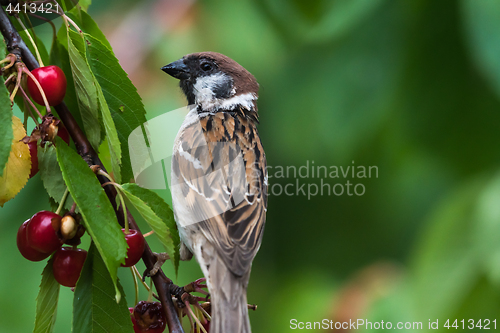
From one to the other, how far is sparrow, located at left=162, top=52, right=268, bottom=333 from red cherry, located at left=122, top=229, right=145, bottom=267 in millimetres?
247

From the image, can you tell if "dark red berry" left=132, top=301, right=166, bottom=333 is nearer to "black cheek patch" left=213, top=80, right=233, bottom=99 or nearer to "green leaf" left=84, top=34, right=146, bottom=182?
"green leaf" left=84, top=34, right=146, bottom=182

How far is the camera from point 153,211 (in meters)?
1.00

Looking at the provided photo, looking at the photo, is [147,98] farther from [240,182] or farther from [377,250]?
[377,250]

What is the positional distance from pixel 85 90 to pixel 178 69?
813mm

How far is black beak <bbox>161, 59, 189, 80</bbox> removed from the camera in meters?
1.73

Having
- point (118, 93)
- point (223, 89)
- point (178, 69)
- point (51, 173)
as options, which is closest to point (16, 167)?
point (51, 173)

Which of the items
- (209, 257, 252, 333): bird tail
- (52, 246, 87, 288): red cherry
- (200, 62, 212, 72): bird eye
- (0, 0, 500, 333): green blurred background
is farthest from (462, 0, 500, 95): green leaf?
(52, 246, 87, 288): red cherry

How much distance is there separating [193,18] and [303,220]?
4.22ft

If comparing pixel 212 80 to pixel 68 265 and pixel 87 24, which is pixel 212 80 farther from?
pixel 68 265

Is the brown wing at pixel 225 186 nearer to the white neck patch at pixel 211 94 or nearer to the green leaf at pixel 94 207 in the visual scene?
the white neck patch at pixel 211 94

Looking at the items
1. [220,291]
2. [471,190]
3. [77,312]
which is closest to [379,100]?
[471,190]

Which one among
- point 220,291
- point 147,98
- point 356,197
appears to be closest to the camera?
point 220,291

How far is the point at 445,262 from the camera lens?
1.65 meters

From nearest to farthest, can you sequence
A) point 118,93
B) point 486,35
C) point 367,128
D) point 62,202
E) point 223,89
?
point 62,202 → point 118,93 → point 486,35 → point 223,89 → point 367,128
